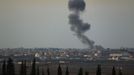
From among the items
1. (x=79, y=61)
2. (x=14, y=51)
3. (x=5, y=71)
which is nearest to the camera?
(x=5, y=71)

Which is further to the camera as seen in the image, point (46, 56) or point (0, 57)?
point (46, 56)

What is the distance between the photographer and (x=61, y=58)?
13125 centimetres

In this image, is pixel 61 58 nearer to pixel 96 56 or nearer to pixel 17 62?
pixel 96 56

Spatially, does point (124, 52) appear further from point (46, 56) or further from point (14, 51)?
point (14, 51)

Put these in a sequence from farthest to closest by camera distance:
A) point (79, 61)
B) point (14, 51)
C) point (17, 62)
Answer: point (79, 61) → point (14, 51) → point (17, 62)

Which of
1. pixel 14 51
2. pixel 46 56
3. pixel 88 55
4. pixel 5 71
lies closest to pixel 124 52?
pixel 88 55

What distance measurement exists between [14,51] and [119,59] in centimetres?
4577

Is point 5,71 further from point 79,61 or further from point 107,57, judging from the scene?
point 107,57

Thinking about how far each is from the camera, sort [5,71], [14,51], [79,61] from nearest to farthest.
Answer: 1. [5,71]
2. [14,51]
3. [79,61]

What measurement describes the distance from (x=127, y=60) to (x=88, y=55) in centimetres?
1493

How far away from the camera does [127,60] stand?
14075 cm

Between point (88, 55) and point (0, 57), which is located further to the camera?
point (88, 55)

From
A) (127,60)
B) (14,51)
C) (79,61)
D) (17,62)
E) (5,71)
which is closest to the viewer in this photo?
(5,71)

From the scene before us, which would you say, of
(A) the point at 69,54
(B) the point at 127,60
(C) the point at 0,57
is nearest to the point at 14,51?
(C) the point at 0,57
